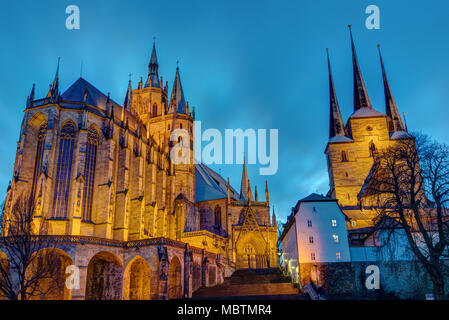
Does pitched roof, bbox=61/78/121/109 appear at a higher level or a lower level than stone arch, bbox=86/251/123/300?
higher

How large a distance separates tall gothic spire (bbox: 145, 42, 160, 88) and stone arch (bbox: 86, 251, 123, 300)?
36.7 meters

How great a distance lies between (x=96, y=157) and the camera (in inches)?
1235

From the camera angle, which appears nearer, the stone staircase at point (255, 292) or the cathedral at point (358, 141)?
the stone staircase at point (255, 292)

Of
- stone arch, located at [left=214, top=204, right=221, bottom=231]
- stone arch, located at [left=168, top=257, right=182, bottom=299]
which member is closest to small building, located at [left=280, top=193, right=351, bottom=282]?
stone arch, located at [left=168, top=257, right=182, bottom=299]

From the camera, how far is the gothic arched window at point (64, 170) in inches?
1098

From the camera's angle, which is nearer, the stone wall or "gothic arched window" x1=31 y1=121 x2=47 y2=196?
the stone wall

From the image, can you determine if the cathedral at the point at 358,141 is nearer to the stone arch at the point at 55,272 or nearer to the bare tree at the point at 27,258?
the stone arch at the point at 55,272

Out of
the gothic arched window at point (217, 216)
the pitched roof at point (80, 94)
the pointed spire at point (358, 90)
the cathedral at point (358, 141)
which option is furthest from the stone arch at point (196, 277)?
the pointed spire at point (358, 90)

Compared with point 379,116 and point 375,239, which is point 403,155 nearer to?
point 375,239

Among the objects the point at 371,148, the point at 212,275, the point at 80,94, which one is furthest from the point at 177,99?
the point at 212,275

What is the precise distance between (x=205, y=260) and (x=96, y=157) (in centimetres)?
1425

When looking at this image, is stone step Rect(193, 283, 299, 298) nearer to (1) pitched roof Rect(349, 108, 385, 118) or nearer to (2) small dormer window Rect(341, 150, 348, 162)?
(2) small dormer window Rect(341, 150, 348, 162)

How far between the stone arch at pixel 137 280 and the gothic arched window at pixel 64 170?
293 inches

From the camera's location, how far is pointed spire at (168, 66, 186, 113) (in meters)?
51.3
